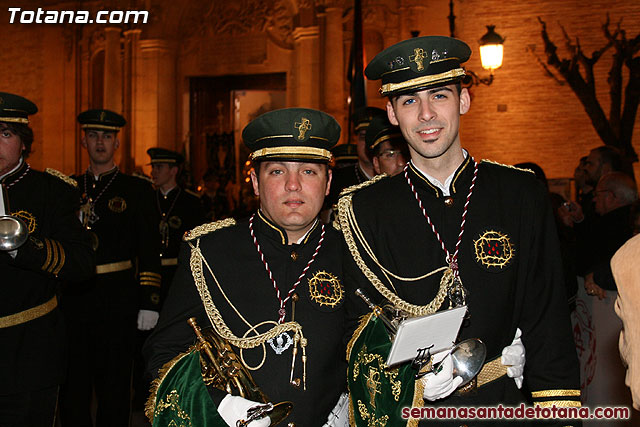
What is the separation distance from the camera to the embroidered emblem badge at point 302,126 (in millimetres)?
3211

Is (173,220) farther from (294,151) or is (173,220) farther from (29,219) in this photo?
(294,151)

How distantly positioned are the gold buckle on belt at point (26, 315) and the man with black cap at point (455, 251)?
227cm

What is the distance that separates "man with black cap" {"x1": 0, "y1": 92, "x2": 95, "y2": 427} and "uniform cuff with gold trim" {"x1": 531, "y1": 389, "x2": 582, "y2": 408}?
278 centimetres

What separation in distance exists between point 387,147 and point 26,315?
2561 mm

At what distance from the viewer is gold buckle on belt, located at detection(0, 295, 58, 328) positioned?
4.25 m

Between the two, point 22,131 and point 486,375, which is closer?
point 486,375

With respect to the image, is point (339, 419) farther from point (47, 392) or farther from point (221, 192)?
point (221, 192)

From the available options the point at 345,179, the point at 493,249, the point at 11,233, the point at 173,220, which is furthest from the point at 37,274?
the point at 173,220

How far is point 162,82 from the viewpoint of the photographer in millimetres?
18594

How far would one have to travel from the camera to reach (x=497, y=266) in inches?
112

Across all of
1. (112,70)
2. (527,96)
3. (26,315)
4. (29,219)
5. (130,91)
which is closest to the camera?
(26,315)

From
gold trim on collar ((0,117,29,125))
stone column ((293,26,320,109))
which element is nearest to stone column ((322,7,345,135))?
stone column ((293,26,320,109))

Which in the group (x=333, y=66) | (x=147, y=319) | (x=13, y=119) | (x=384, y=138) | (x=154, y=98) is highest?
(x=333, y=66)

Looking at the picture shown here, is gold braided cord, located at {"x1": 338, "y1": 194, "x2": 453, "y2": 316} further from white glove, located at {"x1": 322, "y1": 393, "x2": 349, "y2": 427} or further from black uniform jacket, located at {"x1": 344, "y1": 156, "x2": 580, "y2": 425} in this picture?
white glove, located at {"x1": 322, "y1": 393, "x2": 349, "y2": 427}
